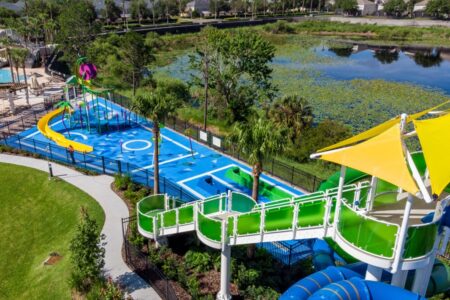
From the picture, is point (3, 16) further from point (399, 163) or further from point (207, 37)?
point (399, 163)

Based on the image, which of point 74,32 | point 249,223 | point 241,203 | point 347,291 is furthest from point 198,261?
point 74,32

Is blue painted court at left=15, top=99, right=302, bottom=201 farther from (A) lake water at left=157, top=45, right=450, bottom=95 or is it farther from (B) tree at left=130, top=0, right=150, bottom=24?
(B) tree at left=130, top=0, right=150, bottom=24

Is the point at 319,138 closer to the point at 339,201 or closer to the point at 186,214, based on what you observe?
the point at 186,214

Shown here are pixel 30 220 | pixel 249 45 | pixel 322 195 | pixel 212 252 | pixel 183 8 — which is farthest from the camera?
pixel 183 8

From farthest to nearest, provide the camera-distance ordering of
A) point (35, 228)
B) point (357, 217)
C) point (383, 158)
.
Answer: point (35, 228)
point (357, 217)
point (383, 158)

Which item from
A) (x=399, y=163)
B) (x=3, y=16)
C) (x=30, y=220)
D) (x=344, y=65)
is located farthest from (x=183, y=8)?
(x=399, y=163)

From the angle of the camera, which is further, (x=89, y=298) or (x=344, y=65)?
(x=344, y=65)
